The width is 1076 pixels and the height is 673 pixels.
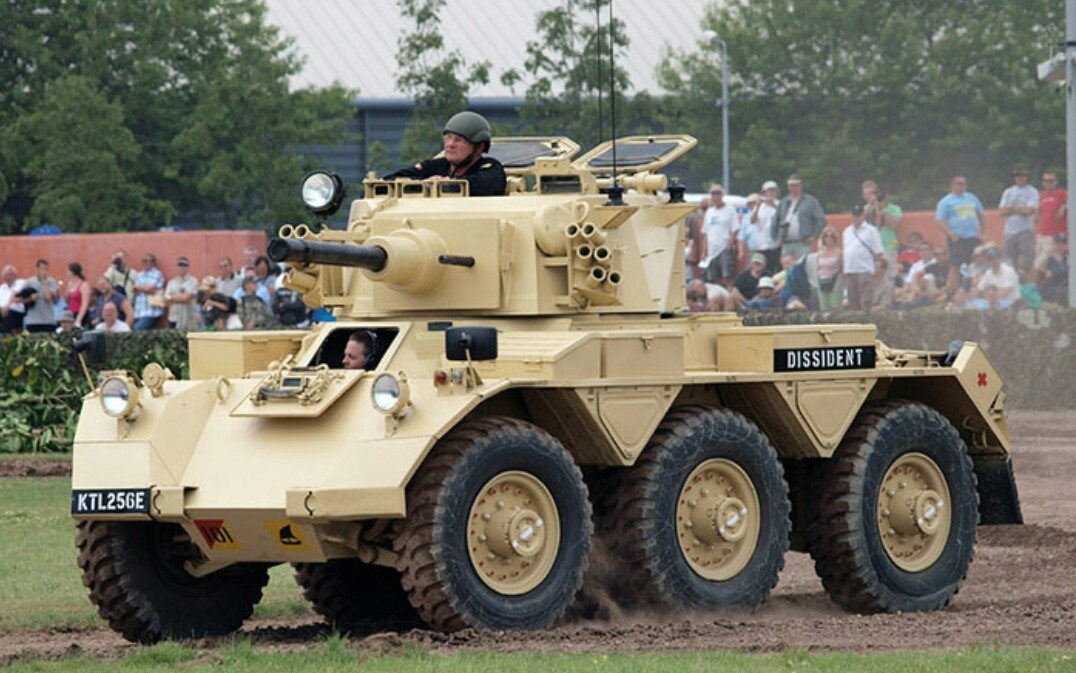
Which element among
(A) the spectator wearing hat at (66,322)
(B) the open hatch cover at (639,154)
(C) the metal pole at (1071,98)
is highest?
(C) the metal pole at (1071,98)

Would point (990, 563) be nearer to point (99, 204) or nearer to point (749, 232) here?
point (749, 232)

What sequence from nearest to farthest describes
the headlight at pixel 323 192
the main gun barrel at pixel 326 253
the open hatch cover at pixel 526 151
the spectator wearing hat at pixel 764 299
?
the main gun barrel at pixel 326 253
the headlight at pixel 323 192
the open hatch cover at pixel 526 151
the spectator wearing hat at pixel 764 299

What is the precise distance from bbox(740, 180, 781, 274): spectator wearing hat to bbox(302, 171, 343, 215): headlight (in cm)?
1503

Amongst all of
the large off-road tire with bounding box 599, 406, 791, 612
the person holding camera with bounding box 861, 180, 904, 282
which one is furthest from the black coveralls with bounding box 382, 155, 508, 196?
the person holding camera with bounding box 861, 180, 904, 282

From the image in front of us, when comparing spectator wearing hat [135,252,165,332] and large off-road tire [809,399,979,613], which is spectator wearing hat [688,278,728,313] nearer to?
spectator wearing hat [135,252,165,332]

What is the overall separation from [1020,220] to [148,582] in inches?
748

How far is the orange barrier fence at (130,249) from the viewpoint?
32031 millimetres

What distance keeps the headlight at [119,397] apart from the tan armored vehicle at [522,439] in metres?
0.01

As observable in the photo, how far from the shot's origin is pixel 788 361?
51.3 ft

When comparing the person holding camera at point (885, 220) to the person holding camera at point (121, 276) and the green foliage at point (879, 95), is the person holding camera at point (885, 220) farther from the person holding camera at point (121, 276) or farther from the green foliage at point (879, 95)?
the green foliage at point (879, 95)

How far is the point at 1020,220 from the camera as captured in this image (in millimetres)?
31594

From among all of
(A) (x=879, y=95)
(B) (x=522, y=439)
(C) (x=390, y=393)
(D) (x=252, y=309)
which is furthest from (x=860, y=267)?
(A) (x=879, y=95)

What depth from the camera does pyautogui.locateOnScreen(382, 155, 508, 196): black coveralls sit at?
16.3m

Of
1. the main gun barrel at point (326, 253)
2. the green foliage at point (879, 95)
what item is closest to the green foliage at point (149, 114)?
the green foliage at point (879, 95)
